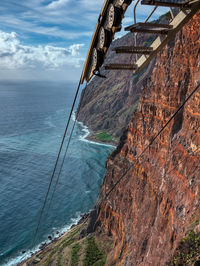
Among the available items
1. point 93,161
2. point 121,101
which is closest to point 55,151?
point 93,161

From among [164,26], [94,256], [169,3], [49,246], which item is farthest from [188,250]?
[49,246]

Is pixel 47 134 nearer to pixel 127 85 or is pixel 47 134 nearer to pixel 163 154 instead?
pixel 127 85

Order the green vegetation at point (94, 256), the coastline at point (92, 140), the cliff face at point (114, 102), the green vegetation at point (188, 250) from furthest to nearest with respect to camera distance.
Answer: the cliff face at point (114, 102) → the coastline at point (92, 140) → the green vegetation at point (94, 256) → the green vegetation at point (188, 250)

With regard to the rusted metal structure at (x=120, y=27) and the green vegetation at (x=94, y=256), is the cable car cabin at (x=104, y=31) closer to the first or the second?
the rusted metal structure at (x=120, y=27)

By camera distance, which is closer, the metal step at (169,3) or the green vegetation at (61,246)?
the metal step at (169,3)

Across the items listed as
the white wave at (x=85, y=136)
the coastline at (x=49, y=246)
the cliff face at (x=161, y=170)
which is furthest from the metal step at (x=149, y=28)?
the white wave at (x=85, y=136)

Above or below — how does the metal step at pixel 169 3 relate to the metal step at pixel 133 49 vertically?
above

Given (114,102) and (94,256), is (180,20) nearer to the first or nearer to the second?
(94,256)
